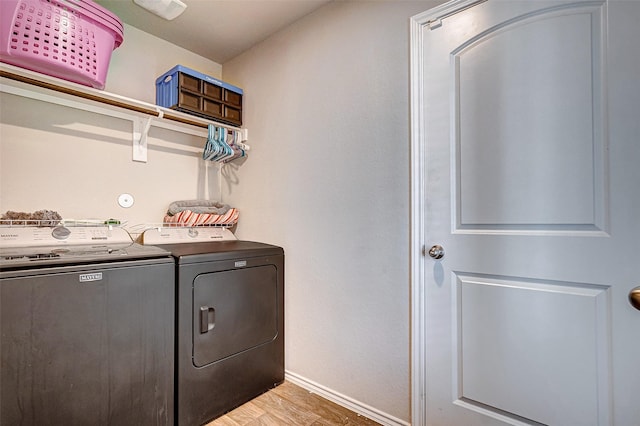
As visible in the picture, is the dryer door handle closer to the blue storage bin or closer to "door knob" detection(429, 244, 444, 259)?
"door knob" detection(429, 244, 444, 259)

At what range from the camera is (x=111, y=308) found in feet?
4.15

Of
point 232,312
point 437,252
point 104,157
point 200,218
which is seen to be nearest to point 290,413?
point 232,312

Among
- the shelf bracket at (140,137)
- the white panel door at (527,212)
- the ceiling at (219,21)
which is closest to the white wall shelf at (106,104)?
the shelf bracket at (140,137)

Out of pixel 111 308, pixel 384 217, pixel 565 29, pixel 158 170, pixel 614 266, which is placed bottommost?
pixel 111 308

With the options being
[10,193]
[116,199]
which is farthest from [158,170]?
[10,193]

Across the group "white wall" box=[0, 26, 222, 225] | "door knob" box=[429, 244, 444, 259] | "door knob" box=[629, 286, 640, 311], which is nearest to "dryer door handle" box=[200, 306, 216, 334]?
"white wall" box=[0, 26, 222, 225]

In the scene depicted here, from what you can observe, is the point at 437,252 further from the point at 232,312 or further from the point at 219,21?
the point at 219,21

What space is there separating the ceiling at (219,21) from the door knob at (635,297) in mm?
2013

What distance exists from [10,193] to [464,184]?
7.47 feet

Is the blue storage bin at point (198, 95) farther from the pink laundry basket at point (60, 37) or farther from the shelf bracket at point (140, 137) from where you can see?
the pink laundry basket at point (60, 37)

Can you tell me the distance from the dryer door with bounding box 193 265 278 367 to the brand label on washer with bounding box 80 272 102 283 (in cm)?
42

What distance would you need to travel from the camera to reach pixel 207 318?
158cm

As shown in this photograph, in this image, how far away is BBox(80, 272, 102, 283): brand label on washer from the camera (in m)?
1.20

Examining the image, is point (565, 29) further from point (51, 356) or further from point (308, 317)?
point (51, 356)
